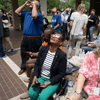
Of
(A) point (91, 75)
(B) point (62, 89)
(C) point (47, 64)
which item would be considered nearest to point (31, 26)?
(C) point (47, 64)

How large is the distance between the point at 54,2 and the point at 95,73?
96.1 feet

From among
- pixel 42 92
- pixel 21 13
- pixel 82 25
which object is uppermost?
pixel 21 13

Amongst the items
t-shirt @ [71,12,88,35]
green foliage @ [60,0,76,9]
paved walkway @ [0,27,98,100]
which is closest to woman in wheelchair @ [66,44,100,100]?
paved walkway @ [0,27,98,100]

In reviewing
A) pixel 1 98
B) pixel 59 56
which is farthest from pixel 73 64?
pixel 1 98

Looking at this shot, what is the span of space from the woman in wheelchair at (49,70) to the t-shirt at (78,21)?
210 cm

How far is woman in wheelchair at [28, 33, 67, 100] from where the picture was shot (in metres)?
2.14

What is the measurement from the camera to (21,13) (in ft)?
10.8

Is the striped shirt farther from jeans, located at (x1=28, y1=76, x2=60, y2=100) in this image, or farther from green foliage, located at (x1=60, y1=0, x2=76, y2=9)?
green foliage, located at (x1=60, y1=0, x2=76, y2=9)

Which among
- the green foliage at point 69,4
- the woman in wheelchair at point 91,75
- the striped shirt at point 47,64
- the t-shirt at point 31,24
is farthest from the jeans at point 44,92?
the green foliage at point 69,4

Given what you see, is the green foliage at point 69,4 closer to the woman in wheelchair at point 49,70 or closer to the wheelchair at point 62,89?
the woman in wheelchair at point 49,70

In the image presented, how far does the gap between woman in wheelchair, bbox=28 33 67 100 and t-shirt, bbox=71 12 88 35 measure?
6.90 feet

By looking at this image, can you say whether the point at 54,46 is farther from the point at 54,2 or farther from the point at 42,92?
the point at 54,2

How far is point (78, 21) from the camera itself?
4094mm

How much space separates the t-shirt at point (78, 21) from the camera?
13.3ft
